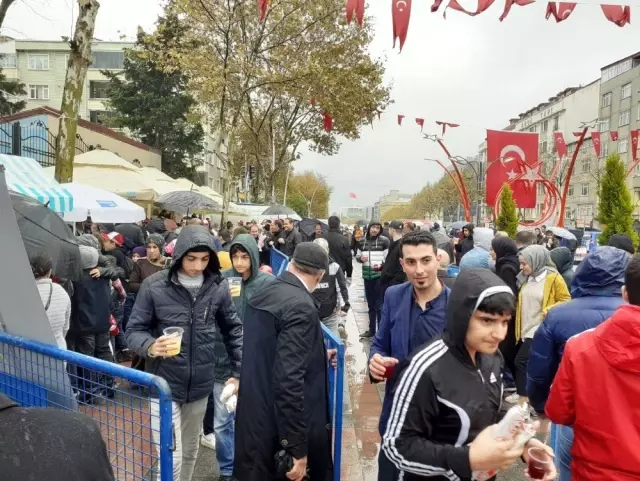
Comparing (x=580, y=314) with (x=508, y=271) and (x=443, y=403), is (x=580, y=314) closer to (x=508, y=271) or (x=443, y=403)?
(x=443, y=403)

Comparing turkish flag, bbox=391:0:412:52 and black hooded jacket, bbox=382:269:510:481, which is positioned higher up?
turkish flag, bbox=391:0:412:52

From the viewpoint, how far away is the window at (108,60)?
55875 millimetres

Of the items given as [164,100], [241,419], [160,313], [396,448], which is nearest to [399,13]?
[160,313]

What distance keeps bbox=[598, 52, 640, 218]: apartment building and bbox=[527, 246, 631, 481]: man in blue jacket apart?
182 feet

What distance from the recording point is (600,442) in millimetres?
→ 2309


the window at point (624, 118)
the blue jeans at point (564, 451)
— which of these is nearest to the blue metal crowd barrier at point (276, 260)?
the blue jeans at point (564, 451)

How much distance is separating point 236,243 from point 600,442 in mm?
3086

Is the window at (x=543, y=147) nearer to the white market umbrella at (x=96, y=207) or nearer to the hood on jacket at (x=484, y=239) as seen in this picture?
the hood on jacket at (x=484, y=239)

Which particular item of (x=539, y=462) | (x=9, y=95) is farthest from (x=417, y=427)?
(x=9, y=95)

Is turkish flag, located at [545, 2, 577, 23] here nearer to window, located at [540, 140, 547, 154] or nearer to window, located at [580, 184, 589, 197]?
window, located at [580, 184, 589, 197]

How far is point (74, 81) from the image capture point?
356 inches

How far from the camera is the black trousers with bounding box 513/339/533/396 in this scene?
554cm

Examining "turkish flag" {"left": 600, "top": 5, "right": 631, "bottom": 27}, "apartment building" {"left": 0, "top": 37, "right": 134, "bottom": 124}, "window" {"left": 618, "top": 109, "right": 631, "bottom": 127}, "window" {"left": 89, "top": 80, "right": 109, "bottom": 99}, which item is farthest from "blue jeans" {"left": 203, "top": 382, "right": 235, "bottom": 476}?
"window" {"left": 618, "top": 109, "right": 631, "bottom": 127}

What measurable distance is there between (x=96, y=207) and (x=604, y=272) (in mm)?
7789
